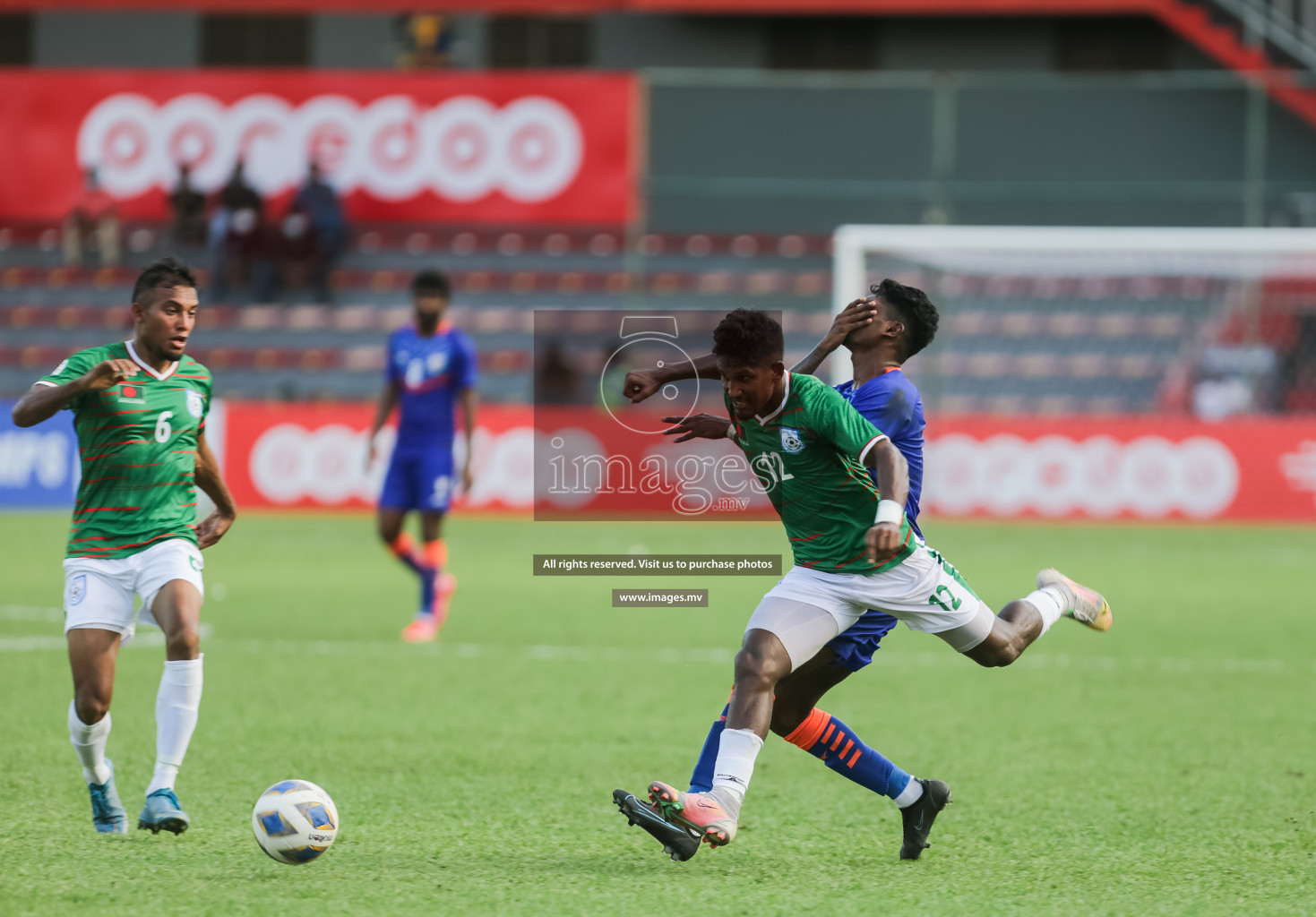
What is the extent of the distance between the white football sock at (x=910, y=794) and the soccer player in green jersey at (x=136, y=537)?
91.8 inches

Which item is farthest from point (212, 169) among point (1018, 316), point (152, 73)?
point (1018, 316)

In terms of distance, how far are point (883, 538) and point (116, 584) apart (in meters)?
2.58

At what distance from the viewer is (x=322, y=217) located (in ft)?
80.0

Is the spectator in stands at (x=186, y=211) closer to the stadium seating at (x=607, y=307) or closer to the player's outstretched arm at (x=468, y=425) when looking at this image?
the stadium seating at (x=607, y=307)

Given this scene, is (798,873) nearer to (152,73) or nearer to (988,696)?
(988,696)


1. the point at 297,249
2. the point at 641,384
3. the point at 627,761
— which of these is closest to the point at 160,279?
the point at 641,384

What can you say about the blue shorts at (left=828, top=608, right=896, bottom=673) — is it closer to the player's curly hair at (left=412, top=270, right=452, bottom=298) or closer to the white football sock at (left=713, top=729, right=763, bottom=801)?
the white football sock at (left=713, top=729, right=763, bottom=801)

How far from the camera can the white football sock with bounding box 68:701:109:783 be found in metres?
5.43

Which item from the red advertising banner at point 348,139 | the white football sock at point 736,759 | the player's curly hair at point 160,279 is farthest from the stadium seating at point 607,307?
the white football sock at point 736,759

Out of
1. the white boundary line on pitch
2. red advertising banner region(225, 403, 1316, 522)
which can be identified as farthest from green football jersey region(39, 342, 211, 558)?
red advertising banner region(225, 403, 1316, 522)

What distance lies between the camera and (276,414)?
64.5 feet

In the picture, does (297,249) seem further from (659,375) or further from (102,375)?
(659,375)

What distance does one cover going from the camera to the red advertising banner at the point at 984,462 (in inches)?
748

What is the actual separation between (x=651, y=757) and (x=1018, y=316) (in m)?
14.4
